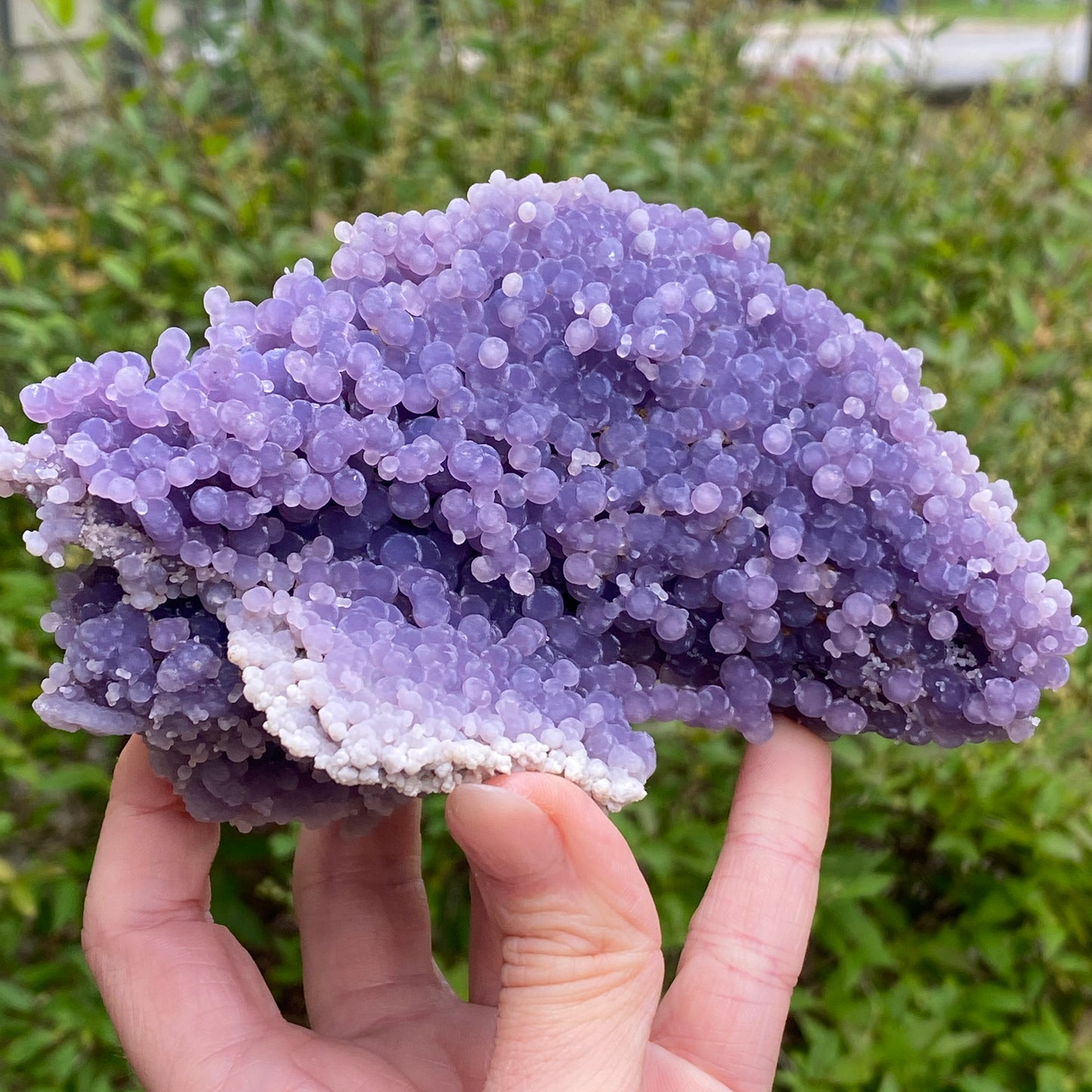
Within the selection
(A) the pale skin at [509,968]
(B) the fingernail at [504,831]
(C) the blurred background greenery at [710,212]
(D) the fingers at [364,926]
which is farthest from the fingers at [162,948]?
(B) the fingernail at [504,831]

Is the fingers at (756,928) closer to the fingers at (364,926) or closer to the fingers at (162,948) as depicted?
the fingers at (364,926)

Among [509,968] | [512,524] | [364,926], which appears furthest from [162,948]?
[512,524]

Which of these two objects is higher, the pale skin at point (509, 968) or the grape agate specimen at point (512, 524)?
the grape agate specimen at point (512, 524)

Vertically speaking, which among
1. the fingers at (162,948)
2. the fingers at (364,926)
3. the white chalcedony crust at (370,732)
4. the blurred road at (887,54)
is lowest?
the fingers at (364,926)

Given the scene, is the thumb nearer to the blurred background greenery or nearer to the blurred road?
the blurred background greenery

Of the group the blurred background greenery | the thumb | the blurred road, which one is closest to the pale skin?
the thumb

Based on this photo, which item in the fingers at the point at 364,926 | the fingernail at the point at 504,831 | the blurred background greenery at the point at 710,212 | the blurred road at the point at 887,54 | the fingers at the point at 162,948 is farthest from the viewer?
the blurred road at the point at 887,54

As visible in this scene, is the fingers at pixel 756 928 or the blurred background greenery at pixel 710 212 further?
the blurred background greenery at pixel 710 212

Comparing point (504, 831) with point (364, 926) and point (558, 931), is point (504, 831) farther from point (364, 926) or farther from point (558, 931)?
point (364, 926)

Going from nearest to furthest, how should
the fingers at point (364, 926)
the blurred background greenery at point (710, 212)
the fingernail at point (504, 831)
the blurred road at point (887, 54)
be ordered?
the fingernail at point (504, 831), the fingers at point (364, 926), the blurred background greenery at point (710, 212), the blurred road at point (887, 54)
